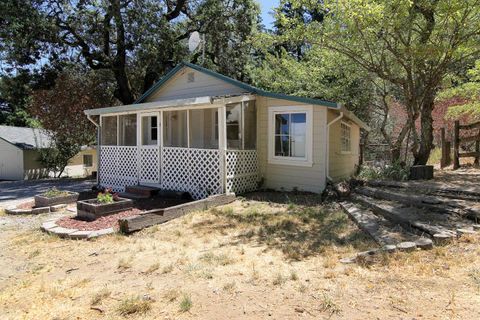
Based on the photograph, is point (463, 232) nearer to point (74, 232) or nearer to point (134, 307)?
point (134, 307)

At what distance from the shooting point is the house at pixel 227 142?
30.8 feet

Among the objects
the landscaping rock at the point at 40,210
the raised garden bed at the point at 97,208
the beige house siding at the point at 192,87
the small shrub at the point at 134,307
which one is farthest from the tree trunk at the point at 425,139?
the landscaping rock at the point at 40,210

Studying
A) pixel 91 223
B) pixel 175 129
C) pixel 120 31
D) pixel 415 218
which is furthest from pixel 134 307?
pixel 120 31

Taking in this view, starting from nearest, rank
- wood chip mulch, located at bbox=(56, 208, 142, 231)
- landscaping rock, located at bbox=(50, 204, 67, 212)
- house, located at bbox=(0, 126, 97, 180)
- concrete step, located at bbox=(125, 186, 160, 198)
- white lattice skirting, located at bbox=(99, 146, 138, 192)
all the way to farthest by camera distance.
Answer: wood chip mulch, located at bbox=(56, 208, 142, 231) → landscaping rock, located at bbox=(50, 204, 67, 212) → concrete step, located at bbox=(125, 186, 160, 198) → white lattice skirting, located at bbox=(99, 146, 138, 192) → house, located at bbox=(0, 126, 97, 180)

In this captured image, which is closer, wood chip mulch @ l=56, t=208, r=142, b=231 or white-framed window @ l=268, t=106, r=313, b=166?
wood chip mulch @ l=56, t=208, r=142, b=231

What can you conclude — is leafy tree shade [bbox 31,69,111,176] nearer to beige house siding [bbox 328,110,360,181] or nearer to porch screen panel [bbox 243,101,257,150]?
porch screen panel [bbox 243,101,257,150]

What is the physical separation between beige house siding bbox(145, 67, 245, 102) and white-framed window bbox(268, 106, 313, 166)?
1.60 metres

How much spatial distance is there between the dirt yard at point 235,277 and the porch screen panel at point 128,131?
5.97 meters

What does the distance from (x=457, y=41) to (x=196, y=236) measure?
322 inches

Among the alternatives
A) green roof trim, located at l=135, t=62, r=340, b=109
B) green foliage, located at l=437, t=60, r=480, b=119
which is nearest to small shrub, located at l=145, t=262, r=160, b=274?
green roof trim, located at l=135, t=62, r=340, b=109

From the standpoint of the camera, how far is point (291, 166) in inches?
392

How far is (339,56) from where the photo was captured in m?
12.5

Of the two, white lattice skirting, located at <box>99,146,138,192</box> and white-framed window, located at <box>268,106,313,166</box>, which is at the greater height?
white-framed window, located at <box>268,106,313,166</box>

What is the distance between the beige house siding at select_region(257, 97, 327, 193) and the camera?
9.37 metres
